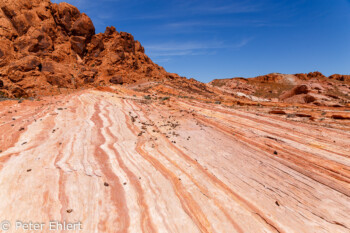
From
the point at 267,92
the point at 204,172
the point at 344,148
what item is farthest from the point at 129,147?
the point at 267,92

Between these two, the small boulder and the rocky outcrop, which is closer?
the rocky outcrop

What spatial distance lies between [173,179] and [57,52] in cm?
4234

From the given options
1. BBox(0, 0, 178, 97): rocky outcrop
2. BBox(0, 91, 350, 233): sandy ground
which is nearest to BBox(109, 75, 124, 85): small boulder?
BBox(0, 0, 178, 97): rocky outcrop

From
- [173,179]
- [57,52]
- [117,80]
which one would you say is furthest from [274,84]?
[173,179]

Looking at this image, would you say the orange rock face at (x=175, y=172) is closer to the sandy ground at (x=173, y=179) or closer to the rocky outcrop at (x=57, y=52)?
the sandy ground at (x=173, y=179)

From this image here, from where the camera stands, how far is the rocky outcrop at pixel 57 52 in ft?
99.2

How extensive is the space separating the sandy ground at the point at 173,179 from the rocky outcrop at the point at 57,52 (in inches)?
874

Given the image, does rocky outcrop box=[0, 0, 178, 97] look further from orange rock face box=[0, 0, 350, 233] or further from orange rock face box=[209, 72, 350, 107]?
orange rock face box=[209, 72, 350, 107]

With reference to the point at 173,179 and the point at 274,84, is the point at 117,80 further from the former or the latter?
the point at 274,84

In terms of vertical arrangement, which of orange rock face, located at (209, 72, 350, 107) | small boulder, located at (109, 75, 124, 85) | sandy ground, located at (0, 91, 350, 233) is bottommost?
sandy ground, located at (0, 91, 350, 233)

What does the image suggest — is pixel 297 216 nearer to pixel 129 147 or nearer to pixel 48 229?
pixel 48 229

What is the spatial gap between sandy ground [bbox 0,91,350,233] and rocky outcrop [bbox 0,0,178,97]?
22198mm

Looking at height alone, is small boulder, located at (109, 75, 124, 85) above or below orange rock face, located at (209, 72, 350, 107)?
below

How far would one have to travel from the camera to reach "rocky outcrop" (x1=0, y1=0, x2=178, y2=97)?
30.2 m
